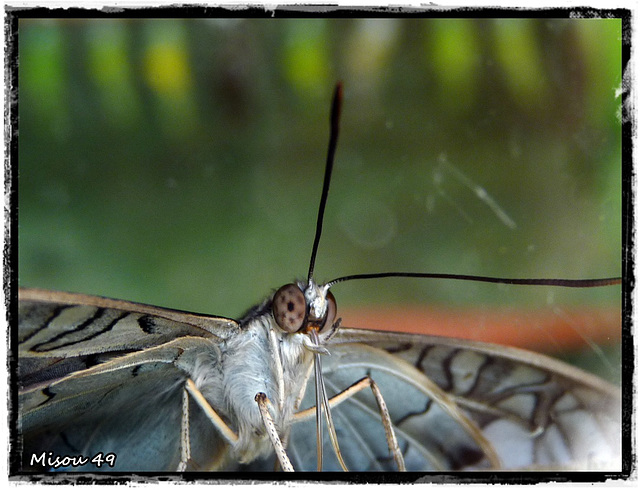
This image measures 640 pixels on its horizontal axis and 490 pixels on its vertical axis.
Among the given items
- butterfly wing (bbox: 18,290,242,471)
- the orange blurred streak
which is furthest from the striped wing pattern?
the orange blurred streak

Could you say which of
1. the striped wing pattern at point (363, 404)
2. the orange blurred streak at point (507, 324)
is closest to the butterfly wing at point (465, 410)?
the striped wing pattern at point (363, 404)

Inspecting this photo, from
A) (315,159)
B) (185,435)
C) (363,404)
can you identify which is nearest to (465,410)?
(363,404)

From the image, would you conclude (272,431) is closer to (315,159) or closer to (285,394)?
(285,394)

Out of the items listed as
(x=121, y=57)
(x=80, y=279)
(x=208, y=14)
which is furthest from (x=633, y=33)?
(x=80, y=279)

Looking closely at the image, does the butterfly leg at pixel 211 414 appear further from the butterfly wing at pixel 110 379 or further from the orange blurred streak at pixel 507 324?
the orange blurred streak at pixel 507 324

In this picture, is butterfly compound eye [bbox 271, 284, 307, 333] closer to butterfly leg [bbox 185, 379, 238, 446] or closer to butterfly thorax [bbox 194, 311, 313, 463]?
butterfly thorax [bbox 194, 311, 313, 463]

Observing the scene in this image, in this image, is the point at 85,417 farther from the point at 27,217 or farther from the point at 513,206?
the point at 513,206
